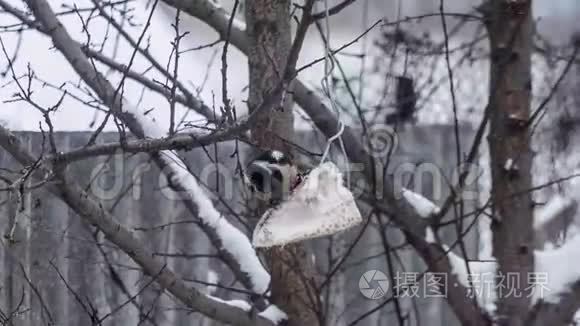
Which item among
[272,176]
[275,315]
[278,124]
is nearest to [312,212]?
[272,176]

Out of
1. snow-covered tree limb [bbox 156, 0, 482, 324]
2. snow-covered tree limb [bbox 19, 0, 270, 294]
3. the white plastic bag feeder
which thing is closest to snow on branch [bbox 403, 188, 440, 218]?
snow-covered tree limb [bbox 156, 0, 482, 324]

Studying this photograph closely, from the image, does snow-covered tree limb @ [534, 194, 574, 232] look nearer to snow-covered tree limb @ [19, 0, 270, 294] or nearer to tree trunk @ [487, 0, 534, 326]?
tree trunk @ [487, 0, 534, 326]

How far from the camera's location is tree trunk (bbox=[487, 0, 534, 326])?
1.78m

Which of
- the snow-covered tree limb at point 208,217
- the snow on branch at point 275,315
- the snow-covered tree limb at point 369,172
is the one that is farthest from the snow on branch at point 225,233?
the snow-covered tree limb at point 369,172

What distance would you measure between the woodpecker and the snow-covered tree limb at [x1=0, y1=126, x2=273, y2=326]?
1.49 feet

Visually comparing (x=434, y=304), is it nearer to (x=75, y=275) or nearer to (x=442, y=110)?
(x=442, y=110)

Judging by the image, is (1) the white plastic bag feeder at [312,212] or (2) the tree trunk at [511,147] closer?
(1) the white plastic bag feeder at [312,212]

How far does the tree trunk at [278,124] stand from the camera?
1.66 metres

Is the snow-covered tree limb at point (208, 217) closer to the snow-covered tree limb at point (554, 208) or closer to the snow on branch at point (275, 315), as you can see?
the snow on branch at point (275, 315)

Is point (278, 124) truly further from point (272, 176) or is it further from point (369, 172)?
point (272, 176)

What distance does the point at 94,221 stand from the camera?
1561mm

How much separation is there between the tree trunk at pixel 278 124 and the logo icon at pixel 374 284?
686mm

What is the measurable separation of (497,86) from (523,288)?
1.70 ft

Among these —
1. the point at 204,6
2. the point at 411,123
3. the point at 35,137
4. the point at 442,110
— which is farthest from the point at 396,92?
the point at 35,137
